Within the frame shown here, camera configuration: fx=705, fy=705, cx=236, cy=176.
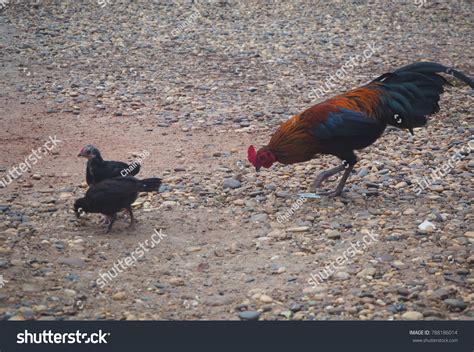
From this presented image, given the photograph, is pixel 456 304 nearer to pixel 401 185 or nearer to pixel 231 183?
pixel 401 185

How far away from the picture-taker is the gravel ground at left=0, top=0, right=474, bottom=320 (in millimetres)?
6656

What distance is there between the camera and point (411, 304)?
6312 millimetres

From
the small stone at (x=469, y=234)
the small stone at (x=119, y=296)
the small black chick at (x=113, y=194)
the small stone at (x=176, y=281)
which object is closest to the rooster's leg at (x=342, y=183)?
the small stone at (x=469, y=234)

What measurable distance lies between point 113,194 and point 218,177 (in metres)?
2.08

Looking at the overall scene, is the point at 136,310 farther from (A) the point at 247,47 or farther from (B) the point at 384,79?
(A) the point at 247,47

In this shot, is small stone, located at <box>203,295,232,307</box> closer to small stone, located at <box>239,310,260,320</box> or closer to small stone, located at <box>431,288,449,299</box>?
small stone, located at <box>239,310,260,320</box>

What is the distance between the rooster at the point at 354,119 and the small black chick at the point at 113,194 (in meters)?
1.41

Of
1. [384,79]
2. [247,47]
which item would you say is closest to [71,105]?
[247,47]

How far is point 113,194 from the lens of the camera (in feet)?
25.5

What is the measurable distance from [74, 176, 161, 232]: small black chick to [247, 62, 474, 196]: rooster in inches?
55.3

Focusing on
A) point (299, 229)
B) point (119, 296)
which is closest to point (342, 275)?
point (299, 229)

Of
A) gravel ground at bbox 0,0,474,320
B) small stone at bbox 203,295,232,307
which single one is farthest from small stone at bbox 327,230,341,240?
small stone at bbox 203,295,232,307

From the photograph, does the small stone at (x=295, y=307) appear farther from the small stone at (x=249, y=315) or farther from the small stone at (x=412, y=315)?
the small stone at (x=412, y=315)

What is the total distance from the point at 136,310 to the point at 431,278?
2814mm
